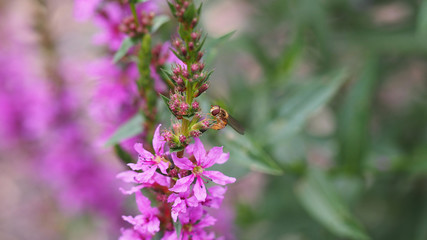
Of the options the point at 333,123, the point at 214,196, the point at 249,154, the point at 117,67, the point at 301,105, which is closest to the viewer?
the point at 214,196

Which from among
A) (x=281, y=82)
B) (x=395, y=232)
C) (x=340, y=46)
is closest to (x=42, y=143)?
(x=281, y=82)

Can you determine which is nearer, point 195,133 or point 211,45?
point 195,133

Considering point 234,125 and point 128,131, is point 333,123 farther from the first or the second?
point 234,125

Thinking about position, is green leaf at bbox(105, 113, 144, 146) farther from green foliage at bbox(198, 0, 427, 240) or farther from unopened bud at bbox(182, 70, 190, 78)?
unopened bud at bbox(182, 70, 190, 78)

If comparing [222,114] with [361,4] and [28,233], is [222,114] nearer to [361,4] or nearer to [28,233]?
[361,4]

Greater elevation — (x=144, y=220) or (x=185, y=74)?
(x=185, y=74)

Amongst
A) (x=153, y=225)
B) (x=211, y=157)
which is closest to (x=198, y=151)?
(x=211, y=157)

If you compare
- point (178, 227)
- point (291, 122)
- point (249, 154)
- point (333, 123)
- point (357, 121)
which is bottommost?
point (333, 123)
